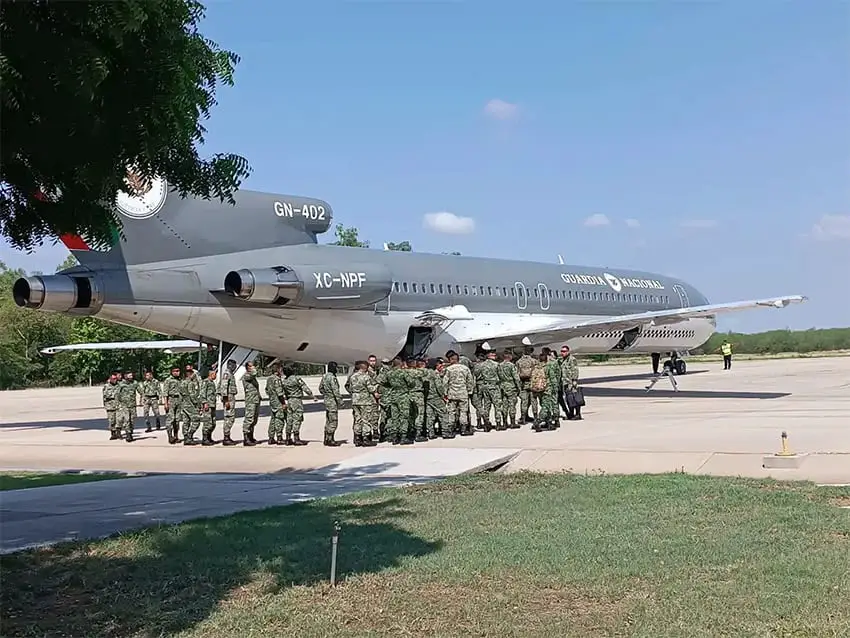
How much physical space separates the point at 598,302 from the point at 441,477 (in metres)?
22.3

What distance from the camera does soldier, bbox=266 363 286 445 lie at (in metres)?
17.5

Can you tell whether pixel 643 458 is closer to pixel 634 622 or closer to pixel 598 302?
pixel 634 622

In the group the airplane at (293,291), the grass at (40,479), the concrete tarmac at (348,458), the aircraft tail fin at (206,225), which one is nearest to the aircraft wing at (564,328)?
the airplane at (293,291)

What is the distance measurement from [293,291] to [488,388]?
552cm

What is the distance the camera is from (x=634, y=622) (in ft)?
18.9

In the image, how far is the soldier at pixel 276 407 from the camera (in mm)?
17484

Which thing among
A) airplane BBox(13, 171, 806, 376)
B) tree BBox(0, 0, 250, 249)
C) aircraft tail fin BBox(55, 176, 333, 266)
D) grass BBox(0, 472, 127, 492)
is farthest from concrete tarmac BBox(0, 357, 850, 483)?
tree BBox(0, 0, 250, 249)

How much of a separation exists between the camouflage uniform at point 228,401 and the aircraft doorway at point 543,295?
14.2 m

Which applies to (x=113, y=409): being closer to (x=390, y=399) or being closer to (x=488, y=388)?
(x=390, y=399)

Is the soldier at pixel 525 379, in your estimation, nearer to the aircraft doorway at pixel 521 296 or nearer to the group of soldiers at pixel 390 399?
the group of soldiers at pixel 390 399

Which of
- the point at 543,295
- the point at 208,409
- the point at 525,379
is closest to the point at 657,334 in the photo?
the point at 543,295

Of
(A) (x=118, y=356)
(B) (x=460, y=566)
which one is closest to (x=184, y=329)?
(B) (x=460, y=566)

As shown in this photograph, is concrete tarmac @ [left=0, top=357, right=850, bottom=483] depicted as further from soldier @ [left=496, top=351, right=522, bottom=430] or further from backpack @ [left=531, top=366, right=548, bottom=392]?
backpack @ [left=531, top=366, right=548, bottom=392]

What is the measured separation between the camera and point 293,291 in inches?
870
